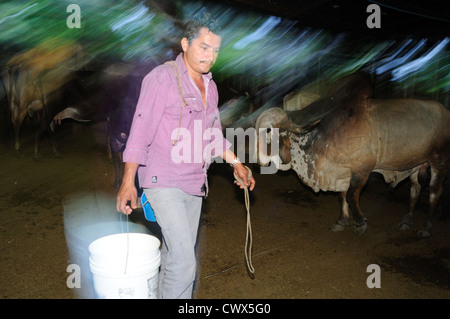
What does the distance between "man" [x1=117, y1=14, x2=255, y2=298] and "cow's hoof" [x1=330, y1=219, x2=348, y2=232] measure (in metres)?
2.95

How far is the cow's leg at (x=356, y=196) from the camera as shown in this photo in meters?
4.49

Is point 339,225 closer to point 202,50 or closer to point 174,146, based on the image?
point 174,146

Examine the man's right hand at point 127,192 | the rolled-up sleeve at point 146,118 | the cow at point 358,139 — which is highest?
the rolled-up sleeve at point 146,118

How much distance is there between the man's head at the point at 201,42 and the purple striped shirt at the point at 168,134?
0.10 metres

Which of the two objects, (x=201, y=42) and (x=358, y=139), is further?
(x=358, y=139)

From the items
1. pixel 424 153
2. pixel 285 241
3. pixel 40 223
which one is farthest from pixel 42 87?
pixel 424 153

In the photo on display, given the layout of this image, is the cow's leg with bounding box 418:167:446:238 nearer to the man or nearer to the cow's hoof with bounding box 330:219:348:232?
the cow's hoof with bounding box 330:219:348:232

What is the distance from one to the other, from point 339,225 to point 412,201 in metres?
1.27

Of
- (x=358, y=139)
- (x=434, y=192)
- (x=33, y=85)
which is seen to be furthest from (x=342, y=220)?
(x=33, y=85)

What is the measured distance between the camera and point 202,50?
7.14 ft

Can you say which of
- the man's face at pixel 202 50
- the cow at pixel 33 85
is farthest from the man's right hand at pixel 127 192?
the cow at pixel 33 85

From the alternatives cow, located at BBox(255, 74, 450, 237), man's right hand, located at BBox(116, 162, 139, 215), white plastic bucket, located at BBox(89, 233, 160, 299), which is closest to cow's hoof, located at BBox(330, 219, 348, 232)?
cow, located at BBox(255, 74, 450, 237)

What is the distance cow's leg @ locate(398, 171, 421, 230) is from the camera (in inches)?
191

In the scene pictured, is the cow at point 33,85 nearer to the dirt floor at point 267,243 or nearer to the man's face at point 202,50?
the dirt floor at point 267,243
